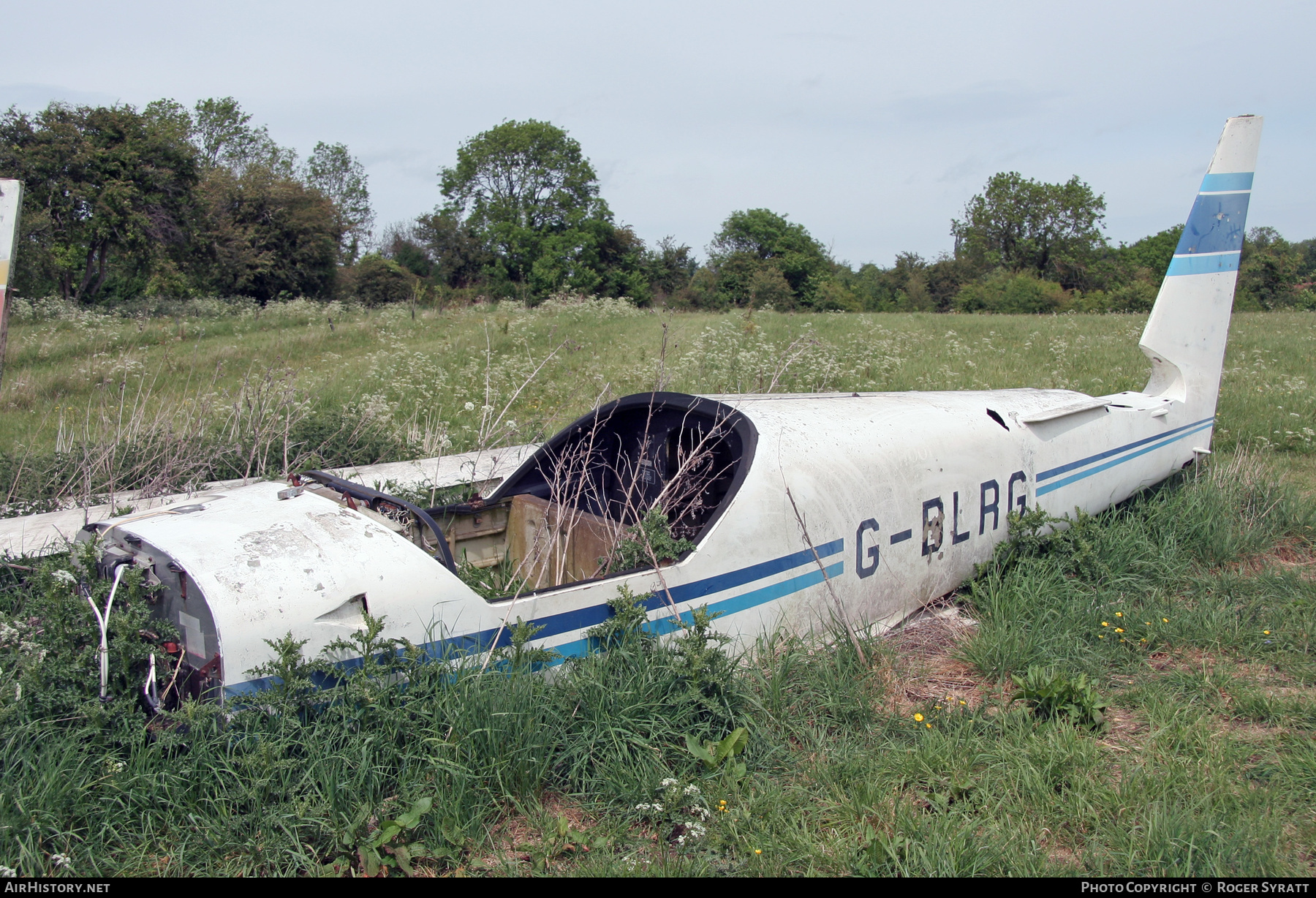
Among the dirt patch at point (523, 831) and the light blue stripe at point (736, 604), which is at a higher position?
the light blue stripe at point (736, 604)

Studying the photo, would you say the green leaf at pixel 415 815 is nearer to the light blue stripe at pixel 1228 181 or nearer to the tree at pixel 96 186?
the light blue stripe at pixel 1228 181

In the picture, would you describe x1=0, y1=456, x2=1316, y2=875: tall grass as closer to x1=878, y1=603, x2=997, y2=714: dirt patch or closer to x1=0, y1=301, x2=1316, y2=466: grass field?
x1=878, y1=603, x2=997, y2=714: dirt patch

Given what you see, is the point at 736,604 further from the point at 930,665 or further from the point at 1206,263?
the point at 1206,263

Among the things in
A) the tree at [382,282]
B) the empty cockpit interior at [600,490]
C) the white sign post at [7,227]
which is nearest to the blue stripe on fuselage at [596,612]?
the empty cockpit interior at [600,490]

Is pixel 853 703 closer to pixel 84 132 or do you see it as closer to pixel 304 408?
pixel 304 408

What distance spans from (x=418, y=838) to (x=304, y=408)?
18.5ft

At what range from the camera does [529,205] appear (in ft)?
177

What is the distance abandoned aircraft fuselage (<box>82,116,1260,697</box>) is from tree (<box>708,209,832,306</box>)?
110 ft

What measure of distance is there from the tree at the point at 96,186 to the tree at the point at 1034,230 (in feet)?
166

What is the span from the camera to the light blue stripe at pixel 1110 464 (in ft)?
16.5

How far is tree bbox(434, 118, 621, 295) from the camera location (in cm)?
5016

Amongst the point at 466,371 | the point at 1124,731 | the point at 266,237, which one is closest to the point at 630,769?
the point at 1124,731

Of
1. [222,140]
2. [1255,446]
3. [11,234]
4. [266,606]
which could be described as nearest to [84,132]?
[11,234]

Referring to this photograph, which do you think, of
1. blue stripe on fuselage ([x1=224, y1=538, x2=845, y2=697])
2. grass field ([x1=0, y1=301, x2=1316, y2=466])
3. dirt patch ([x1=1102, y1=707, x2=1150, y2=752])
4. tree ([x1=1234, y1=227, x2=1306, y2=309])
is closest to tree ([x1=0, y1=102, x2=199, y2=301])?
grass field ([x1=0, y1=301, x2=1316, y2=466])
